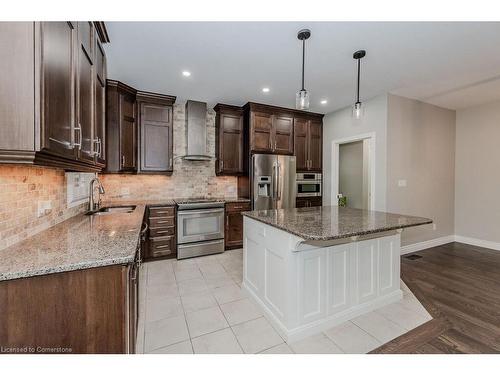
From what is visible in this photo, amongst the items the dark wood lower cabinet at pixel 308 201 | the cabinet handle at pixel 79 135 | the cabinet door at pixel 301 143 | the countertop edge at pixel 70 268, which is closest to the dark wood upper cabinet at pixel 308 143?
the cabinet door at pixel 301 143

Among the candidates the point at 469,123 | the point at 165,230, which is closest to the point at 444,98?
the point at 469,123

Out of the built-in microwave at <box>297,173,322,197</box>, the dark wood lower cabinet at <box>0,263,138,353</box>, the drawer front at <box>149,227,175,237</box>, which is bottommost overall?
the drawer front at <box>149,227,175,237</box>

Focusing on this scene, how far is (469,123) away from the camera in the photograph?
4195mm

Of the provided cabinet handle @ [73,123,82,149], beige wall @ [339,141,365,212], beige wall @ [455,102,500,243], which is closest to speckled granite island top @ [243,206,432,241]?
cabinet handle @ [73,123,82,149]

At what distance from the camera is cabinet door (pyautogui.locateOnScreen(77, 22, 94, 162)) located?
1399 millimetres

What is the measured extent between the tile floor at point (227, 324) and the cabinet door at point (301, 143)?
261cm

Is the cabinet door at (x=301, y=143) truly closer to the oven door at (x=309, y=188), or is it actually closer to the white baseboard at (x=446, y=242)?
the oven door at (x=309, y=188)

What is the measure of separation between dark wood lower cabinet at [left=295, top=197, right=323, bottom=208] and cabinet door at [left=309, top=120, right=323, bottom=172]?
1.94 ft

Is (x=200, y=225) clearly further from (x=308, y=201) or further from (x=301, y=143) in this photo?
(x=301, y=143)

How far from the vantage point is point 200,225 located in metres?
3.58

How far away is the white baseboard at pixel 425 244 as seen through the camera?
A: 3.74 m

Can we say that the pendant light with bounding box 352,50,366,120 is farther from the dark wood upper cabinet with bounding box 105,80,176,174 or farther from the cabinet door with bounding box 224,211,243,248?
the dark wood upper cabinet with bounding box 105,80,176,174

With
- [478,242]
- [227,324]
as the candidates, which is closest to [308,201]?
[227,324]
